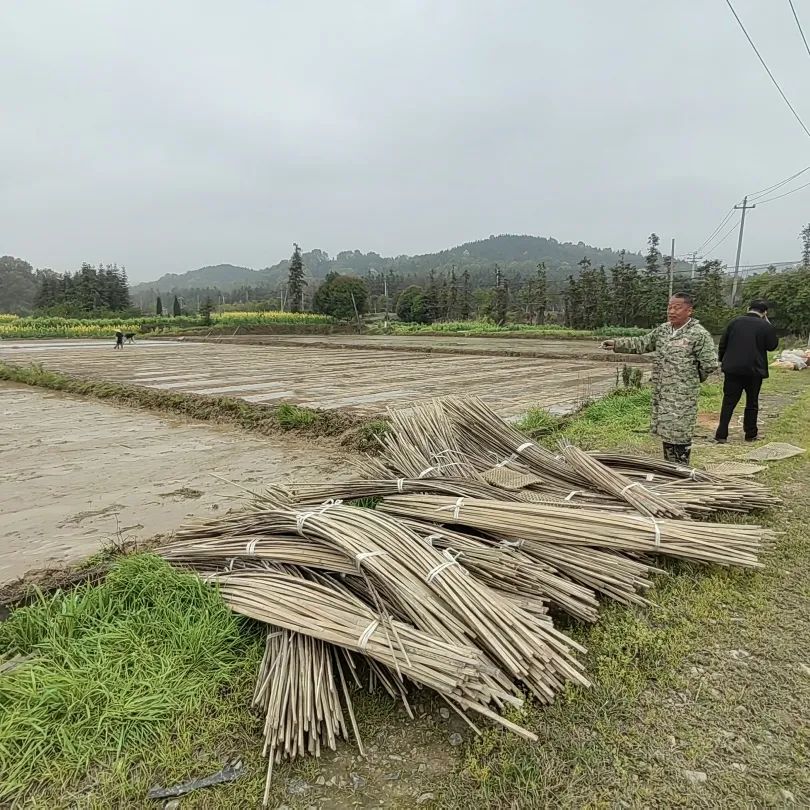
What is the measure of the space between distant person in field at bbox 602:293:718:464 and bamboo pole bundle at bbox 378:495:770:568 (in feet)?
4.53

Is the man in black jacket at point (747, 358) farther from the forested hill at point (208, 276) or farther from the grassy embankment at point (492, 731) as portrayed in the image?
the forested hill at point (208, 276)

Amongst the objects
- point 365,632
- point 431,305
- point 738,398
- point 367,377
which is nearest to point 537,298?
point 431,305

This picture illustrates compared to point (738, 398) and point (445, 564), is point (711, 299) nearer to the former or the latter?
point (738, 398)

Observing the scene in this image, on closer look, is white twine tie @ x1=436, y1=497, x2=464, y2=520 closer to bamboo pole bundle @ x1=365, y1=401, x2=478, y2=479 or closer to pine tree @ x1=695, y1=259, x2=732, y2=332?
bamboo pole bundle @ x1=365, y1=401, x2=478, y2=479

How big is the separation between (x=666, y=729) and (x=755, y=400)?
4565 millimetres

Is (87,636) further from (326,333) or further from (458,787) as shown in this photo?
(326,333)

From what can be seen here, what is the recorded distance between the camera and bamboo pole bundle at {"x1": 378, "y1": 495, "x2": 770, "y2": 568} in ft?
8.13

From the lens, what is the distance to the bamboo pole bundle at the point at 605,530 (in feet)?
8.13

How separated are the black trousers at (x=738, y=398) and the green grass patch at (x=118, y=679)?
16.3ft

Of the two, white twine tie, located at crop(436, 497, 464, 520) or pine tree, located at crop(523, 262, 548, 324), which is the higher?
pine tree, located at crop(523, 262, 548, 324)

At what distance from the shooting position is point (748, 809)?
1.45 metres

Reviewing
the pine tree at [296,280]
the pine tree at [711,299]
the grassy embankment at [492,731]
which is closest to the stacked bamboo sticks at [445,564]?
the grassy embankment at [492,731]

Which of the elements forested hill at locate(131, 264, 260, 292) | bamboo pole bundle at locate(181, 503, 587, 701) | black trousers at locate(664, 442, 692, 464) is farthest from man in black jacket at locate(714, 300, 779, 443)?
forested hill at locate(131, 264, 260, 292)

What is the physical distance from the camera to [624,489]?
2975 mm
